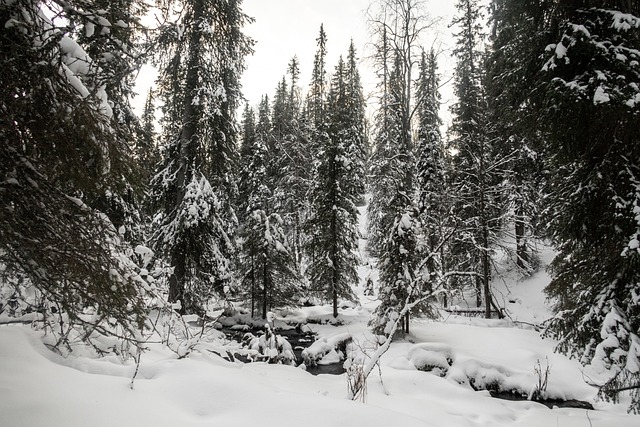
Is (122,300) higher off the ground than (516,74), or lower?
lower

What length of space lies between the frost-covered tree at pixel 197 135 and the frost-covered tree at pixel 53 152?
766cm

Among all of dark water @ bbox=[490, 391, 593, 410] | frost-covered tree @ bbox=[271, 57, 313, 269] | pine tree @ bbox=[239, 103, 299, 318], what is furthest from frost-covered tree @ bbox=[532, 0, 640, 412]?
frost-covered tree @ bbox=[271, 57, 313, 269]

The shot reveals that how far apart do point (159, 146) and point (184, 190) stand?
7.30 ft

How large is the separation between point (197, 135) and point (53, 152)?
28.0ft

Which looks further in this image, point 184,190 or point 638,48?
point 184,190

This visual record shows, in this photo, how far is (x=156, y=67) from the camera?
10969mm

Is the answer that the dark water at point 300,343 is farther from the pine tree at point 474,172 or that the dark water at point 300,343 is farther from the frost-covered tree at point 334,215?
the pine tree at point 474,172

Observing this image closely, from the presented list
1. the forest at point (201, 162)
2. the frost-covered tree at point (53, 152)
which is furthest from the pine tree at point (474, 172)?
the frost-covered tree at point (53, 152)

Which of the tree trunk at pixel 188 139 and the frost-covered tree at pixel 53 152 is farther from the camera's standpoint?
the tree trunk at pixel 188 139

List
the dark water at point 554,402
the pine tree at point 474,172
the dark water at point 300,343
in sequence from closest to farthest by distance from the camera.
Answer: the dark water at point 554,402, the dark water at point 300,343, the pine tree at point 474,172

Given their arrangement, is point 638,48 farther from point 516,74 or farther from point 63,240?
point 63,240

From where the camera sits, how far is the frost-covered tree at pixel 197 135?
35.5 ft

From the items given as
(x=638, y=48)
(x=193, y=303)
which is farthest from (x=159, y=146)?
(x=638, y=48)

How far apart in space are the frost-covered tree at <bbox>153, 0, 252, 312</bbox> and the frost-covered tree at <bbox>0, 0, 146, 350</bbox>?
25.1 ft
